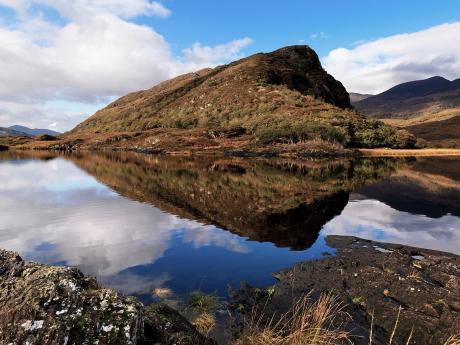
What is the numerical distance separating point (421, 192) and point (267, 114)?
88740 millimetres

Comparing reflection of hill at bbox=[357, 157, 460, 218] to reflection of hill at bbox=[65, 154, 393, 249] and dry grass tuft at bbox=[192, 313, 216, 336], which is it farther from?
dry grass tuft at bbox=[192, 313, 216, 336]

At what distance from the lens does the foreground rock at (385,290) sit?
1082 centimetres

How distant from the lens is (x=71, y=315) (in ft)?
17.7

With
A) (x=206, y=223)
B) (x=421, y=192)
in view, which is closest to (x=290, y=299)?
(x=206, y=223)

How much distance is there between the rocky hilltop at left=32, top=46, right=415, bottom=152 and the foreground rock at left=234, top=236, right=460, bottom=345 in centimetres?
8311

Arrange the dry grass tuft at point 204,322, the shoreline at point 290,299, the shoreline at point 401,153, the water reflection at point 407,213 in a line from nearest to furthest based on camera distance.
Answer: the shoreline at point 290,299, the dry grass tuft at point 204,322, the water reflection at point 407,213, the shoreline at point 401,153

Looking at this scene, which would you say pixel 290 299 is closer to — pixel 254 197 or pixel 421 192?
pixel 254 197

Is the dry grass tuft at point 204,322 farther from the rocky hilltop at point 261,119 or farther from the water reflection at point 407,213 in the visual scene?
the rocky hilltop at point 261,119

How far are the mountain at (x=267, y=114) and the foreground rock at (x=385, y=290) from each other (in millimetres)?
86022

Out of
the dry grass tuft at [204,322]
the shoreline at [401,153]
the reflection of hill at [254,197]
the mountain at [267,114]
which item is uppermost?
the mountain at [267,114]

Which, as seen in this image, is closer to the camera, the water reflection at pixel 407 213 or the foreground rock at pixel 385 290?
the foreground rock at pixel 385 290

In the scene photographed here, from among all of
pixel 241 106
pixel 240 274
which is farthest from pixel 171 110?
pixel 240 274

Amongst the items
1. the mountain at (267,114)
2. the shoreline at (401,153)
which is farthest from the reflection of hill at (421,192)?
the mountain at (267,114)

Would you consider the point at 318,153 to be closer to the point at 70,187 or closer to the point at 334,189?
the point at 334,189
